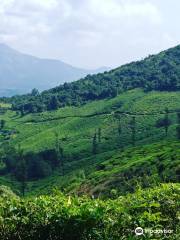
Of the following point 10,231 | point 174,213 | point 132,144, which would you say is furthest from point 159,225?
point 132,144

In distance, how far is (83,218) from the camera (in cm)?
1091

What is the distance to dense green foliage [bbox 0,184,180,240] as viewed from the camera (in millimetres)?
10969

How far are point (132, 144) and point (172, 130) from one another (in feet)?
54.6

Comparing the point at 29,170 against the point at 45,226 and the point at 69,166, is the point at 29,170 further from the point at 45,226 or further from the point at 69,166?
the point at 45,226

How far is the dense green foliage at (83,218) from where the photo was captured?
11.0 metres

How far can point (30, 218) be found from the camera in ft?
37.5

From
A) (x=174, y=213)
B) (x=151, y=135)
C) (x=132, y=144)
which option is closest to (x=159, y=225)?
(x=174, y=213)

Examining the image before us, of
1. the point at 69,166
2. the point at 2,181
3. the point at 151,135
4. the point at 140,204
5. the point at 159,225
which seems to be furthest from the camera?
the point at 151,135

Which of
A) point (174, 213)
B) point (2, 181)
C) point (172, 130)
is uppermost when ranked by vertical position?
point (174, 213)

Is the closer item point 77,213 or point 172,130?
point 77,213

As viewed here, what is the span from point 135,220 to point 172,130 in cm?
17559

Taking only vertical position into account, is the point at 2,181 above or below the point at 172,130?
below

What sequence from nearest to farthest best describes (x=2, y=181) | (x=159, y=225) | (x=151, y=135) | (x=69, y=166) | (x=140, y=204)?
(x=159, y=225), (x=140, y=204), (x=2, y=181), (x=69, y=166), (x=151, y=135)

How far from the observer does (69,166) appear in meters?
179
